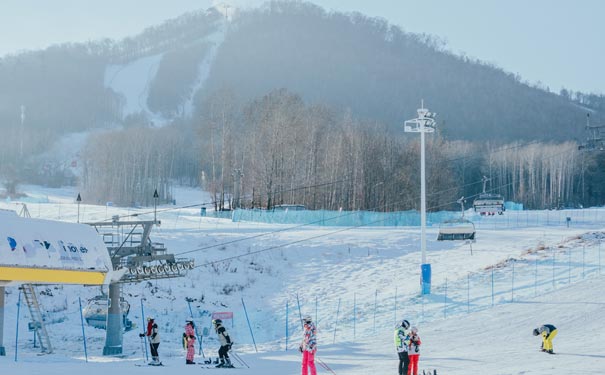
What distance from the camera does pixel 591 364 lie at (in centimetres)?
2147

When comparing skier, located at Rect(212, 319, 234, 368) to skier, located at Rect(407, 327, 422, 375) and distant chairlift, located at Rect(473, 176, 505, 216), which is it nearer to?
skier, located at Rect(407, 327, 422, 375)

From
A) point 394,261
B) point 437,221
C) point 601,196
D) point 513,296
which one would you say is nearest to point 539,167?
point 601,196

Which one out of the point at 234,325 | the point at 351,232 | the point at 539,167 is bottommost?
the point at 234,325

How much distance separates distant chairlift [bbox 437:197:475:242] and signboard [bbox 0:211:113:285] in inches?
1167

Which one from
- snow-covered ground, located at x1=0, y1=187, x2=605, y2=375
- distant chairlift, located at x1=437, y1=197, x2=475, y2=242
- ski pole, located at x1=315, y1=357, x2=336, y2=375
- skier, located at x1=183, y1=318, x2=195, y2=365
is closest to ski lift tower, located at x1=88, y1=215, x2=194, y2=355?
snow-covered ground, located at x1=0, y1=187, x2=605, y2=375

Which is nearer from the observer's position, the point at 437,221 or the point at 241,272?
the point at 241,272

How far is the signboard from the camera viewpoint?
24969 millimetres

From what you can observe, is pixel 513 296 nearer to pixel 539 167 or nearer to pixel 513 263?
pixel 513 263

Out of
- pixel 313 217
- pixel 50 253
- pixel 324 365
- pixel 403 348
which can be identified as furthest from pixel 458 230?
pixel 403 348

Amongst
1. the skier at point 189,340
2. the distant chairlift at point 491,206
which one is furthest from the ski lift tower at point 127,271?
the distant chairlift at point 491,206

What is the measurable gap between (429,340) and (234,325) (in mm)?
11688

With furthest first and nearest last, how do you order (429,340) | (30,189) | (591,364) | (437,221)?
1. (30,189)
2. (437,221)
3. (429,340)
4. (591,364)

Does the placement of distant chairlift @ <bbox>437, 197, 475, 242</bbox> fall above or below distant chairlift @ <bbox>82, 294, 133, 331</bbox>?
above

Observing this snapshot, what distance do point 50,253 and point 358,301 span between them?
694 inches
